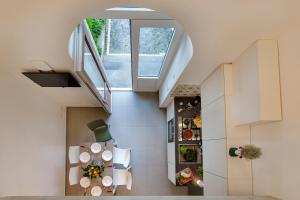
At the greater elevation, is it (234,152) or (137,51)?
(137,51)

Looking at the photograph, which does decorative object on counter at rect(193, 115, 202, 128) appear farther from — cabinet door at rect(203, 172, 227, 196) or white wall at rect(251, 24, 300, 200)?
white wall at rect(251, 24, 300, 200)

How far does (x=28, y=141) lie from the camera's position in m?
3.98

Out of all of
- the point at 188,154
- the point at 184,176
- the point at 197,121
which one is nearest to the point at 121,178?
the point at 184,176

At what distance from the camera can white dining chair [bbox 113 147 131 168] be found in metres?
5.66

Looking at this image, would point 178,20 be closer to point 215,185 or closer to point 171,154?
point 215,185

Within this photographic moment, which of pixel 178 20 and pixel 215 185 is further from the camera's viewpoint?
pixel 215 185

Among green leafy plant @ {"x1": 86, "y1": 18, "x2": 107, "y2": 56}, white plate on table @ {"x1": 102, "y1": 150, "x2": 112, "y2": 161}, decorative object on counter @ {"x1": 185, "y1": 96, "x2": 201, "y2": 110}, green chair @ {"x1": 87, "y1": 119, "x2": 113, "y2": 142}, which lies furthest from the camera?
green chair @ {"x1": 87, "y1": 119, "x2": 113, "y2": 142}

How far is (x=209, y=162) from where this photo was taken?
345 cm

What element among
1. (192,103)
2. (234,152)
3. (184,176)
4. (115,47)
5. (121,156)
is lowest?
(184,176)

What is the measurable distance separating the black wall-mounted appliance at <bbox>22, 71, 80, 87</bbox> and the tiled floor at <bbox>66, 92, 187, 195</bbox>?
2554 millimetres

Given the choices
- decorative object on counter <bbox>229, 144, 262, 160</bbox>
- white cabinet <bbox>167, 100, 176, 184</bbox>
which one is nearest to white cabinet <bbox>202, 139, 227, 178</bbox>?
decorative object on counter <bbox>229, 144, 262, 160</bbox>

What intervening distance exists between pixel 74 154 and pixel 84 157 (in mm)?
191

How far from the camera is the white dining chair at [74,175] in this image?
18.0ft

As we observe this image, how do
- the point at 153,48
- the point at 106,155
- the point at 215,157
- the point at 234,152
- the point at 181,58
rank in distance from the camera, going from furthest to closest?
1. the point at 106,155
2. the point at 153,48
3. the point at 181,58
4. the point at 215,157
5. the point at 234,152
